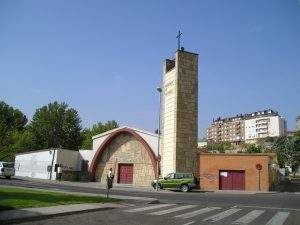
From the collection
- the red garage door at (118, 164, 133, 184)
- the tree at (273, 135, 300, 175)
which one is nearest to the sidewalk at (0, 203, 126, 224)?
the red garage door at (118, 164, 133, 184)

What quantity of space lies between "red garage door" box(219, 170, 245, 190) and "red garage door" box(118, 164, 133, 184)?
12566 millimetres

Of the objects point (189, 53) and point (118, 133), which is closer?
point (189, 53)

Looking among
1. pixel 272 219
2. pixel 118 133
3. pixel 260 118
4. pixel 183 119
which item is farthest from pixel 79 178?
pixel 260 118

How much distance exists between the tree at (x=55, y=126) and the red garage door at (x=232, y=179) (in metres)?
46.2

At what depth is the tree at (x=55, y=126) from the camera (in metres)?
83.6

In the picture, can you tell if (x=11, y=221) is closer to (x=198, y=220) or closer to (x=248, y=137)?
(x=198, y=220)

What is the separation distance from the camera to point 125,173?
5338cm

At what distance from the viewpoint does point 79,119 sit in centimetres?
8719

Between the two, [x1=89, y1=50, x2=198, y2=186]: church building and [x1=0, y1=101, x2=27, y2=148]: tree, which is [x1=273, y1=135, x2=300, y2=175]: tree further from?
[x1=0, y1=101, x2=27, y2=148]: tree

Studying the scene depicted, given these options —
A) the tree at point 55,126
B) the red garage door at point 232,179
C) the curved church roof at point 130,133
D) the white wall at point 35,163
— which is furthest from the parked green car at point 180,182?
the tree at point 55,126

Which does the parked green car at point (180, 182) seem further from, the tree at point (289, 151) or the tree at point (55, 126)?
the tree at point (289, 151)

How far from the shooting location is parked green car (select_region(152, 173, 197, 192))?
38.5 m

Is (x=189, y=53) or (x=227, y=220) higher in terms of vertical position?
(x=189, y=53)

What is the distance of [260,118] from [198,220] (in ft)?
579
